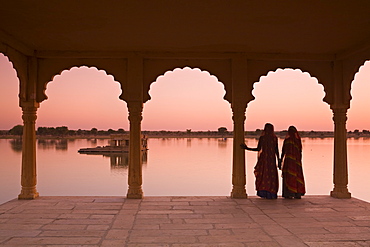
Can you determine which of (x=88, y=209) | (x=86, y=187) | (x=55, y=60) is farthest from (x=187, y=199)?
(x=86, y=187)

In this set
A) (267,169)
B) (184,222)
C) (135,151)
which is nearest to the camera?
(184,222)

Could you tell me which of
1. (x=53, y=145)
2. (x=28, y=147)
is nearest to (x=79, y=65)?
(x=28, y=147)

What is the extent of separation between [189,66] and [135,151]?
7.07 feet

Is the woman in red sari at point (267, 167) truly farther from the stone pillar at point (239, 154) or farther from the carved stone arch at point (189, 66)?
the carved stone arch at point (189, 66)

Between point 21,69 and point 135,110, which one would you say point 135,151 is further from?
point 21,69

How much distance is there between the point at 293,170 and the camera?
748 centimetres

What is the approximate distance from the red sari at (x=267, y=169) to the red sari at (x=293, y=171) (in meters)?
0.23

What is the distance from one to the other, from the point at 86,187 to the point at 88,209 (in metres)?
20.6

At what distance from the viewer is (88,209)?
21.1 feet

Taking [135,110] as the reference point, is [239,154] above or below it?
below

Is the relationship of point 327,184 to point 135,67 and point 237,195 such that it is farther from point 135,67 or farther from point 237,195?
point 135,67

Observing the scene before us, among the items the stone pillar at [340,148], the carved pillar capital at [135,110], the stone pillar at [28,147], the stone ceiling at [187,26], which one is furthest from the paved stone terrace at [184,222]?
the stone ceiling at [187,26]

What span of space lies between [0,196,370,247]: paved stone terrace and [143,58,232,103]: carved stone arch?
2359 millimetres

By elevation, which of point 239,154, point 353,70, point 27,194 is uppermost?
point 353,70
